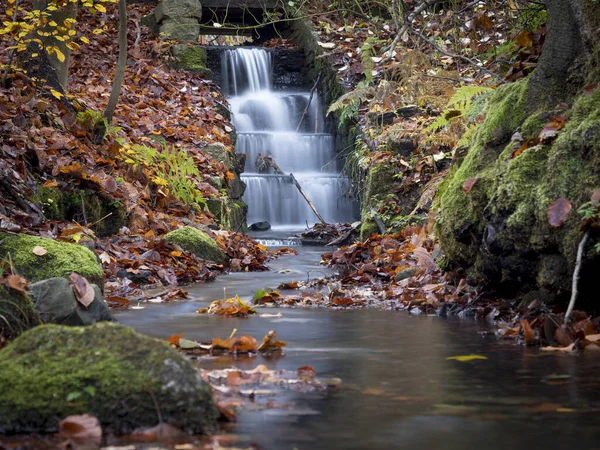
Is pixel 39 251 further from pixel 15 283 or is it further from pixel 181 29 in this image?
pixel 181 29

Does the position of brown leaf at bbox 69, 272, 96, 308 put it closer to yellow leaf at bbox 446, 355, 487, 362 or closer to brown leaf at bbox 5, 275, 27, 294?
brown leaf at bbox 5, 275, 27, 294

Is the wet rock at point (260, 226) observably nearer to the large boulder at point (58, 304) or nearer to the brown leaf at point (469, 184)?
the brown leaf at point (469, 184)

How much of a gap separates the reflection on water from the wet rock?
29.8ft

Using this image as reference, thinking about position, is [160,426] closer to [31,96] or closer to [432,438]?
[432,438]

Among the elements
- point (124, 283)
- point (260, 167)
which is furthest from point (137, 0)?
point (124, 283)

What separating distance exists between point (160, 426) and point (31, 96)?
7630 mm

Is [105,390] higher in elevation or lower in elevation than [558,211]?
lower

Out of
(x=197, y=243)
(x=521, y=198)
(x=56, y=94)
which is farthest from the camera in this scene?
(x=56, y=94)

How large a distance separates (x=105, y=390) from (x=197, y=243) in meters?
6.08

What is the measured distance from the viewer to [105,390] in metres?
2.54

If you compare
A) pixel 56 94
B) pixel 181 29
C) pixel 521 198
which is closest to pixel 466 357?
pixel 521 198

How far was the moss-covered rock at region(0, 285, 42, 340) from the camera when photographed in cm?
359

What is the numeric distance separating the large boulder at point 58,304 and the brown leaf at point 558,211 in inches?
106

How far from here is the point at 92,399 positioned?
254 cm
